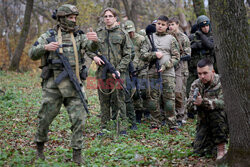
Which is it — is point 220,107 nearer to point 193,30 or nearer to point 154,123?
point 154,123

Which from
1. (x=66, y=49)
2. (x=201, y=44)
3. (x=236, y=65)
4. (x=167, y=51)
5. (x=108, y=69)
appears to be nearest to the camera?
(x=236, y=65)

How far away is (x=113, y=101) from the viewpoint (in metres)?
7.17

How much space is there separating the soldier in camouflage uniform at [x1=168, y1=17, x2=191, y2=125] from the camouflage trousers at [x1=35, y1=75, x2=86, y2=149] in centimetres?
391

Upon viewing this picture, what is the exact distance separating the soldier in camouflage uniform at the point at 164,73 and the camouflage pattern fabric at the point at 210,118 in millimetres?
2121

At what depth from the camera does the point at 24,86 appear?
1530 centimetres

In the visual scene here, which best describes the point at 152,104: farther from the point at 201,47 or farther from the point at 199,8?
the point at 199,8

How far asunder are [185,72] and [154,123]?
69.7 inches

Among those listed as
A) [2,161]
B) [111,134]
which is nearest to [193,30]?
[111,134]

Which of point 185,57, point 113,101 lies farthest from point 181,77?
point 113,101

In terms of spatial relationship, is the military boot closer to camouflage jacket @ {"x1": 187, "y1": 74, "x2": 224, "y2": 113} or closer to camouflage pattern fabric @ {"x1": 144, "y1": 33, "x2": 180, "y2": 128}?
camouflage jacket @ {"x1": 187, "y1": 74, "x2": 224, "y2": 113}

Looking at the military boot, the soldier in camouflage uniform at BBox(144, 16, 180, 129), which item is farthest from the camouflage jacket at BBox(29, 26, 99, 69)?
the soldier in camouflage uniform at BBox(144, 16, 180, 129)

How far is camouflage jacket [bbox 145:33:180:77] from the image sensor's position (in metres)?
7.49

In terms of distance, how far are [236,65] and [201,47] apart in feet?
14.8

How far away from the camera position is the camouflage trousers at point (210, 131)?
193 inches
